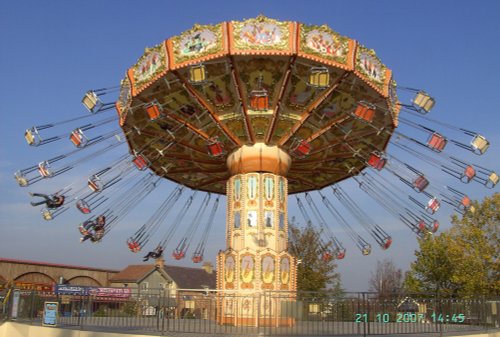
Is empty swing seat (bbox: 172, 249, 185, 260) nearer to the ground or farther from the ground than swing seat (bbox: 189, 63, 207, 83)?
nearer to the ground

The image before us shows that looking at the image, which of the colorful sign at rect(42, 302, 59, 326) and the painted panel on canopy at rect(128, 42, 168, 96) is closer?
the colorful sign at rect(42, 302, 59, 326)

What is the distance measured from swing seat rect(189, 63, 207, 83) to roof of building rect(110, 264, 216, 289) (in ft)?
131

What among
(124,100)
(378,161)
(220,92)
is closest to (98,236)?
(124,100)

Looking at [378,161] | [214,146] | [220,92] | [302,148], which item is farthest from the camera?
[378,161]

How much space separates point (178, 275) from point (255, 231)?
37971mm

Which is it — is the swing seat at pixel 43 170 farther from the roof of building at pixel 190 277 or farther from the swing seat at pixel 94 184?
the roof of building at pixel 190 277

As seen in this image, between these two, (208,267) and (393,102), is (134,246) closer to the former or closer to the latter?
(393,102)

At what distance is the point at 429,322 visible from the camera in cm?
1504

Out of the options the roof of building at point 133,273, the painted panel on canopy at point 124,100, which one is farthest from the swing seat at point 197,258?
the roof of building at point 133,273

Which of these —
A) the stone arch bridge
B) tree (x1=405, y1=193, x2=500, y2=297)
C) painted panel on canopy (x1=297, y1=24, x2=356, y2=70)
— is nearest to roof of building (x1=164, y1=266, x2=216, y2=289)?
the stone arch bridge

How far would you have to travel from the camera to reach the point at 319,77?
648 inches

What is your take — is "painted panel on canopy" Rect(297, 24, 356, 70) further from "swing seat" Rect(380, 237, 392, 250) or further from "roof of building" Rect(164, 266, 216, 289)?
"roof of building" Rect(164, 266, 216, 289)

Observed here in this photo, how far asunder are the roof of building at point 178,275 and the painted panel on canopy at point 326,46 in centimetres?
4102

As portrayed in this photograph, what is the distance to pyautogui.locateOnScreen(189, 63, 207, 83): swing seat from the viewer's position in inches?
645
